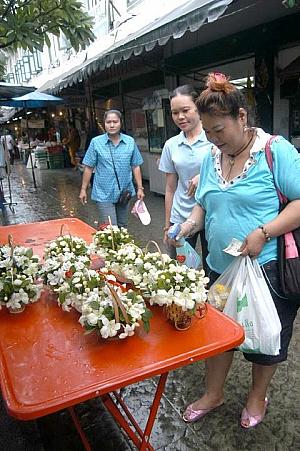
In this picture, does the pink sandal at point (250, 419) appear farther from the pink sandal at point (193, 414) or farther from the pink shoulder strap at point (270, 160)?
the pink shoulder strap at point (270, 160)

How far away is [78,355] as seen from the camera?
1.39 m

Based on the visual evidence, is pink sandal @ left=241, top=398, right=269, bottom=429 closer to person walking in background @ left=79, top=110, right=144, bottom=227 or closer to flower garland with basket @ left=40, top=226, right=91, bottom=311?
flower garland with basket @ left=40, top=226, right=91, bottom=311

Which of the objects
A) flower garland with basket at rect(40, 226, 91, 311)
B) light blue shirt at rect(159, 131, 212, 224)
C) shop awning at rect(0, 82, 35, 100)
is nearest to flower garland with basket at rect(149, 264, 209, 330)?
flower garland with basket at rect(40, 226, 91, 311)

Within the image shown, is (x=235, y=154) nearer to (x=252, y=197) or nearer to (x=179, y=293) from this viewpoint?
(x=252, y=197)

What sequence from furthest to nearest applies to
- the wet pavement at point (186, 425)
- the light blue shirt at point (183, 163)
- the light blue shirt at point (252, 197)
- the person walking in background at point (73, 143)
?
the person walking in background at point (73, 143)
the light blue shirt at point (183, 163)
the wet pavement at point (186, 425)
the light blue shirt at point (252, 197)

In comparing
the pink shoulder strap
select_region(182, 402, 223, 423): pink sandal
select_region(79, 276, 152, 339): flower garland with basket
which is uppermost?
the pink shoulder strap

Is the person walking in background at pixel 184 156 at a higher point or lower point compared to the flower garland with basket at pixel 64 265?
higher

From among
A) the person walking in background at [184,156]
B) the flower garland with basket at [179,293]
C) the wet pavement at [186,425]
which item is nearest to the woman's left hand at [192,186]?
the person walking in background at [184,156]

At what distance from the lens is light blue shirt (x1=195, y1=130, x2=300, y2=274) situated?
163 centimetres

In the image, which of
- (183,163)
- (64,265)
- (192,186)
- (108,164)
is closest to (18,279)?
(64,265)

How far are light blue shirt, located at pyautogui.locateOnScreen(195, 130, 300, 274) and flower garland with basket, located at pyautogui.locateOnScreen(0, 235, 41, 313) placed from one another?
903 millimetres

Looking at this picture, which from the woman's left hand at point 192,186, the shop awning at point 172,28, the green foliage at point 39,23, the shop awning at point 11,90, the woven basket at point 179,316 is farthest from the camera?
the shop awning at point 11,90

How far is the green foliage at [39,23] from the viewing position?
9.75 ft

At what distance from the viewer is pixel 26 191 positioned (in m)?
11.1
